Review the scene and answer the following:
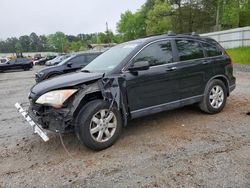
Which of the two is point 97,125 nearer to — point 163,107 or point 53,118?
point 53,118

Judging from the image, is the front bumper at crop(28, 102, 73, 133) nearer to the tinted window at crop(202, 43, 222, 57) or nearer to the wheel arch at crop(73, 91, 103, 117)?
the wheel arch at crop(73, 91, 103, 117)

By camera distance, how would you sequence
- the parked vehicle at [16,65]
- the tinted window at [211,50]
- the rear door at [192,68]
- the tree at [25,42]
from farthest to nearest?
the tree at [25,42] → the parked vehicle at [16,65] → the tinted window at [211,50] → the rear door at [192,68]

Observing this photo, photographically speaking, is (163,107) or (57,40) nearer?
(163,107)

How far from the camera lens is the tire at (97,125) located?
13.1 ft

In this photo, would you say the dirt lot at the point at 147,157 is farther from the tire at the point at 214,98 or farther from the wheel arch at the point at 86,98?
the wheel arch at the point at 86,98

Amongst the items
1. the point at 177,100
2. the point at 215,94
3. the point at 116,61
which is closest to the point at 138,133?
the point at 177,100

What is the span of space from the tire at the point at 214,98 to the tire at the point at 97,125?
218cm

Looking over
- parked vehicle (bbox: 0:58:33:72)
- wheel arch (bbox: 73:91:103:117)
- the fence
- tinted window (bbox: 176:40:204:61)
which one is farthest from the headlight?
parked vehicle (bbox: 0:58:33:72)

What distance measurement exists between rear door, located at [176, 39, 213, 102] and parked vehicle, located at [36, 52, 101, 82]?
8.55m

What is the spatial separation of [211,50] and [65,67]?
29.2ft

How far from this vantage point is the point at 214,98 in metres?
5.76

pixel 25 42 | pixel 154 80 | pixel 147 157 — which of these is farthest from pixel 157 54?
pixel 25 42

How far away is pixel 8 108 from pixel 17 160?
4.40 meters

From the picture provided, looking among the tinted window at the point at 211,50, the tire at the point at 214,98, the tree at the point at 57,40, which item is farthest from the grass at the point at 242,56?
the tree at the point at 57,40
